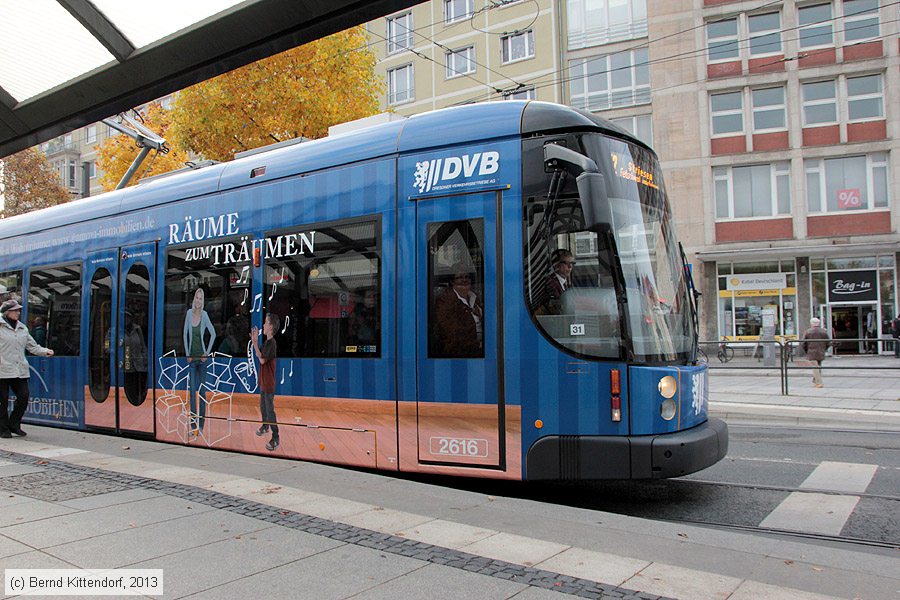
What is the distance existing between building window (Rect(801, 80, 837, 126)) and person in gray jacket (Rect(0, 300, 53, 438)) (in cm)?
2868

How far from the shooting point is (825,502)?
245 inches

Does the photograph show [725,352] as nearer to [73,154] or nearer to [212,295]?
[212,295]

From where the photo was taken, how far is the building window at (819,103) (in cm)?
2834

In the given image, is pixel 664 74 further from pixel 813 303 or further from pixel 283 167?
pixel 283 167

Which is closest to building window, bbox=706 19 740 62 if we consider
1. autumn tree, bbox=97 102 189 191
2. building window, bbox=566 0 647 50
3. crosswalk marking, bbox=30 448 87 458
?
building window, bbox=566 0 647 50

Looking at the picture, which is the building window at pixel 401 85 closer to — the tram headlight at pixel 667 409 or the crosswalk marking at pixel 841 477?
the crosswalk marking at pixel 841 477

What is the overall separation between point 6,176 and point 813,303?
3574 centimetres

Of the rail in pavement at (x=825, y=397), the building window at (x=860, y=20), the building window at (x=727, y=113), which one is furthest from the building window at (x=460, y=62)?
the rail in pavement at (x=825, y=397)

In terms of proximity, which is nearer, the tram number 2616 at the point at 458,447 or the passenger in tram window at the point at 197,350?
the tram number 2616 at the point at 458,447

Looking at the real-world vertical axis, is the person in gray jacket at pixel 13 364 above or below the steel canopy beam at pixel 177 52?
below

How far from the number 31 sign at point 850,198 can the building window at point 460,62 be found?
1760 centimetres

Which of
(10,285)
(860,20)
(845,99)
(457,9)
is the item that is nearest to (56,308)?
(10,285)

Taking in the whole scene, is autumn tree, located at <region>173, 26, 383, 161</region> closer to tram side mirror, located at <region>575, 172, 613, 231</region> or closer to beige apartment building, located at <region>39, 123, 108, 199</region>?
tram side mirror, located at <region>575, 172, 613, 231</region>

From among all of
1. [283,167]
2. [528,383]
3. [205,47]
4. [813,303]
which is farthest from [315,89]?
[813,303]
